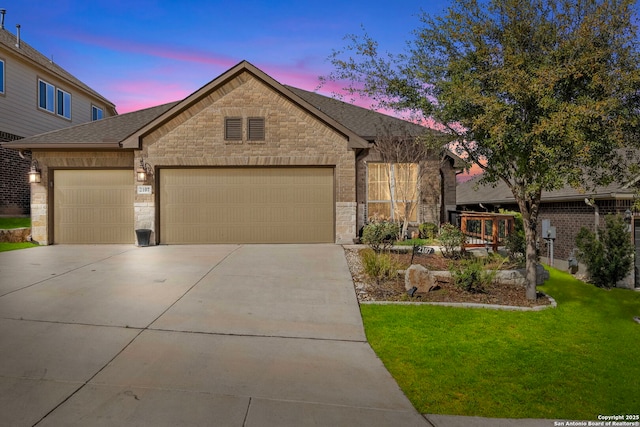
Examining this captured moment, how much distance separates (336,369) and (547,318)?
4.68 m

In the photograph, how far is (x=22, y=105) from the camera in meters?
18.3

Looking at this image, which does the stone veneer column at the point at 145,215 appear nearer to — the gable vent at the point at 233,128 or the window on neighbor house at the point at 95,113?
the gable vent at the point at 233,128

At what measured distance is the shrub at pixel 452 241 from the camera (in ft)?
35.7

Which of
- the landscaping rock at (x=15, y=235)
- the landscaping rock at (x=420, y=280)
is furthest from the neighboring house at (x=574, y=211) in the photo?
the landscaping rock at (x=15, y=235)

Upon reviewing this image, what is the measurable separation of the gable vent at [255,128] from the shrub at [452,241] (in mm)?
7099

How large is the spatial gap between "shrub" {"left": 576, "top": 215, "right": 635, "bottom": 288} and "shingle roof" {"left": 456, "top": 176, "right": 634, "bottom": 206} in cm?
77

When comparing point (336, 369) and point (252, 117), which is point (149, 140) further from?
point (336, 369)

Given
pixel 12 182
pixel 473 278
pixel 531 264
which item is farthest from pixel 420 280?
pixel 12 182

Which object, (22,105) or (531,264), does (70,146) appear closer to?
(22,105)

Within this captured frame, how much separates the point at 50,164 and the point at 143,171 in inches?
147

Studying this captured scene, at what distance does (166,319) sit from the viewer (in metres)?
6.07

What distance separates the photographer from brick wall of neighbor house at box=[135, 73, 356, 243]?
44.3 ft

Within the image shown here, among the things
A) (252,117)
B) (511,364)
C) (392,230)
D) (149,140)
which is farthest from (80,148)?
(511,364)

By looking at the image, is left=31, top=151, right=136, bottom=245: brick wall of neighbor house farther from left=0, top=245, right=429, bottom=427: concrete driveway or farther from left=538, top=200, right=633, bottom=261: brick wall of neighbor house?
left=538, top=200, right=633, bottom=261: brick wall of neighbor house
